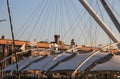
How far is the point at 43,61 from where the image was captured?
50.1 metres

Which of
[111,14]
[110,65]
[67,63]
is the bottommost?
[110,65]

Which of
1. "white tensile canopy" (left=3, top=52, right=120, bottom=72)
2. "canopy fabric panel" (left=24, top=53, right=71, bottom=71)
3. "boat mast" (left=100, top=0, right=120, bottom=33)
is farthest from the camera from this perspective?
"boat mast" (left=100, top=0, right=120, bottom=33)

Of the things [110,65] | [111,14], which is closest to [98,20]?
[111,14]

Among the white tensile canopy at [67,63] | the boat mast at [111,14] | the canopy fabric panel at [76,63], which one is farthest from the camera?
the boat mast at [111,14]

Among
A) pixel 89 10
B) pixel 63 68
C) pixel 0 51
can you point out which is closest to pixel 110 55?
pixel 63 68

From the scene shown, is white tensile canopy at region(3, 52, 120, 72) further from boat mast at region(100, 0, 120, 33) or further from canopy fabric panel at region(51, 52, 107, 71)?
boat mast at region(100, 0, 120, 33)

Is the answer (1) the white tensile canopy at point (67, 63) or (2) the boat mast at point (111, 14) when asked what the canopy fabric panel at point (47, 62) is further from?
(2) the boat mast at point (111, 14)

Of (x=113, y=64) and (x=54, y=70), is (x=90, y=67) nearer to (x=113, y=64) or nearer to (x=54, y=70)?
(x=113, y=64)

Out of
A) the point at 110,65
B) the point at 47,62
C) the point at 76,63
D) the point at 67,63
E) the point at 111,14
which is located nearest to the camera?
the point at 110,65

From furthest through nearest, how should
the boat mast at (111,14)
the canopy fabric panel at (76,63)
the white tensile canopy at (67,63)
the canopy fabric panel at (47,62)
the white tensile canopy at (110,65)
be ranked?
the boat mast at (111,14) → the canopy fabric panel at (47,62) → the canopy fabric panel at (76,63) → the white tensile canopy at (67,63) → the white tensile canopy at (110,65)

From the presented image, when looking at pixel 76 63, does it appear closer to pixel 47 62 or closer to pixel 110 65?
pixel 110 65

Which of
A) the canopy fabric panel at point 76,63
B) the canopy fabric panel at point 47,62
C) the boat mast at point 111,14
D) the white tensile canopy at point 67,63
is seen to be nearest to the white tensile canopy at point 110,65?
the white tensile canopy at point 67,63

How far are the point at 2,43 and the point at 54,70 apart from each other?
5196 cm

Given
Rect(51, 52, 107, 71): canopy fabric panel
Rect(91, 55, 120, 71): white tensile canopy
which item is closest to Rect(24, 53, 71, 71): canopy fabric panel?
Rect(51, 52, 107, 71): canopy fabric panel
